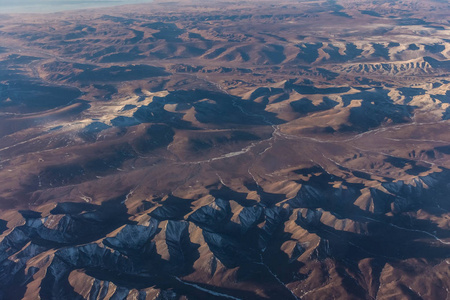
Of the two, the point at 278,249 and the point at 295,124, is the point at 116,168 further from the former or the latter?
the point at 295,124

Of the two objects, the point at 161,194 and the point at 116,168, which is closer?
the point at 161,194

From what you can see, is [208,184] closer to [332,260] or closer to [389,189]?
[332,260]

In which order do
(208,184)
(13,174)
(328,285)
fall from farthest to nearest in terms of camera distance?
(13,174) < (208,184) < (328,285)

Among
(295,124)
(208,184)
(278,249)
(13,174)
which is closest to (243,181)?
(208,184)

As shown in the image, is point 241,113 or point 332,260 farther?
point 241,113

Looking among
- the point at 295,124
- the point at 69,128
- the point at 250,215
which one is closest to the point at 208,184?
the point at 250,215

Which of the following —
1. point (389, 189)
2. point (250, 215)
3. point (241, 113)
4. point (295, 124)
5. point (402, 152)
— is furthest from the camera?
point (241, 113)

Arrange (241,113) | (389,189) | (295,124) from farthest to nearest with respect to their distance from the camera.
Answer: (241,113) → (295,124) → (389,189)

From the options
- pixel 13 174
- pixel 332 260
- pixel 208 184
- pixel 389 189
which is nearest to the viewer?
pixel 332 260
